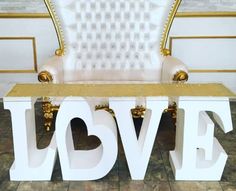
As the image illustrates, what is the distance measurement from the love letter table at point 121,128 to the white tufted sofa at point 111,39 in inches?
40.3

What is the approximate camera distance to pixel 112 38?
3.20m

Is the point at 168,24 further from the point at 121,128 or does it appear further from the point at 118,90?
the point at 121,128

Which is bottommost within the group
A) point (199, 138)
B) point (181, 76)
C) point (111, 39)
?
point (199, 138)

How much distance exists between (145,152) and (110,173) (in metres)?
0.29

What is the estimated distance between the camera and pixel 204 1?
139 inches

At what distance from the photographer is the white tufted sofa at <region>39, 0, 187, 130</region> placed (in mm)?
3105

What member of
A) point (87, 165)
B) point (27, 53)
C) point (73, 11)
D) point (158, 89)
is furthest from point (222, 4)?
point (87, 165)

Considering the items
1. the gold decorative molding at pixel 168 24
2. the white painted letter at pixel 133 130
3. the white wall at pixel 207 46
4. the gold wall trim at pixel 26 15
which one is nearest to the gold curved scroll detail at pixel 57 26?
the gold wall trim at pixel 26 15

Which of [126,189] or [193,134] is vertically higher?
[193,134]

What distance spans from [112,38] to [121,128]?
143 centimetres

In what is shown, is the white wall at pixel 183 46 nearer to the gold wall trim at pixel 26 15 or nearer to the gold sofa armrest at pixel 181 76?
the gold wall trim at pixel 26 15

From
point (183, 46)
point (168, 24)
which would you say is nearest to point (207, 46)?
point (183, 46)

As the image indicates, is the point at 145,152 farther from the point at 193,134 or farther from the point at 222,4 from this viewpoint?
the point at 222,4

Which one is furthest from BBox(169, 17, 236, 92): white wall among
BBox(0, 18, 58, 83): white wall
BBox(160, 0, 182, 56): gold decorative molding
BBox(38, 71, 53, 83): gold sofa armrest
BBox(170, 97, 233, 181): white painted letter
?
BBox(170, 97, 233, 181): white painted letter
